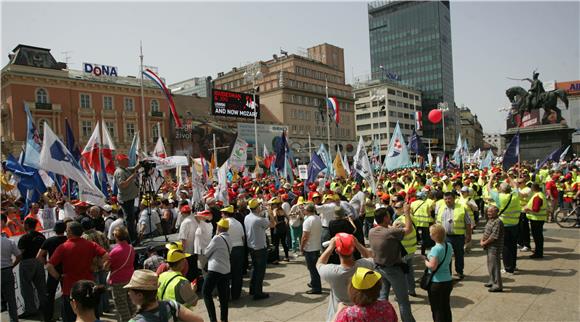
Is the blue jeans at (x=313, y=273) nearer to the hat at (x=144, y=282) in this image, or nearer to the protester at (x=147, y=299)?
the protester at (x=147, y=299)

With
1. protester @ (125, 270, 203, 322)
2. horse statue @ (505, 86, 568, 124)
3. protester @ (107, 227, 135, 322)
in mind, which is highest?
horse statue @ (505, 86, 568, 124)

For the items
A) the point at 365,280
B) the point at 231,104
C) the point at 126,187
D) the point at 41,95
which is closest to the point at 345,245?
the point at 365,280

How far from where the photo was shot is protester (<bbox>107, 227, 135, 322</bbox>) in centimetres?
562

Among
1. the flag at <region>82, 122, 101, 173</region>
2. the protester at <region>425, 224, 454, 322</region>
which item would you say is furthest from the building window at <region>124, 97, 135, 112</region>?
the protester at <region>425, 224, 454, 322</region>

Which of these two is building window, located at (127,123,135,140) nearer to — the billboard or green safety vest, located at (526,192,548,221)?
the billboard

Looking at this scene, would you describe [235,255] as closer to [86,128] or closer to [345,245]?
[345,245]

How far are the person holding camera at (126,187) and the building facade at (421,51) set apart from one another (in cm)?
10952

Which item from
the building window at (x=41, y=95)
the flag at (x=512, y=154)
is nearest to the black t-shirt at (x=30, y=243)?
the flag at (x=512, y=154)

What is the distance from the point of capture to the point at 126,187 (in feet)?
28.6

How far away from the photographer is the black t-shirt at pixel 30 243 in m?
6.93

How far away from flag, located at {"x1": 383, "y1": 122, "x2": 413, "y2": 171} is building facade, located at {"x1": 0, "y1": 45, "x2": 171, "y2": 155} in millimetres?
30530

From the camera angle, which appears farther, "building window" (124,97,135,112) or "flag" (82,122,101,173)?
"building window" (124,97,135,112)

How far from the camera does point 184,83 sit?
92688 millimetres

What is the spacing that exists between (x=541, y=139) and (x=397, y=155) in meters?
25.3
